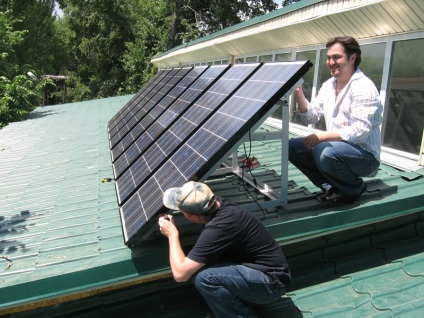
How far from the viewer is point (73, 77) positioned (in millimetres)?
38406

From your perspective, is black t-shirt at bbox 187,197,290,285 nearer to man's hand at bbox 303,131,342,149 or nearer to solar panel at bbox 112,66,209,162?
man's hand at bbox 303,131,342,149

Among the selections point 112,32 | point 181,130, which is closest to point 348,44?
point 181,130

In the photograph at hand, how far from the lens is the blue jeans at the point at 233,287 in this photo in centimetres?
284

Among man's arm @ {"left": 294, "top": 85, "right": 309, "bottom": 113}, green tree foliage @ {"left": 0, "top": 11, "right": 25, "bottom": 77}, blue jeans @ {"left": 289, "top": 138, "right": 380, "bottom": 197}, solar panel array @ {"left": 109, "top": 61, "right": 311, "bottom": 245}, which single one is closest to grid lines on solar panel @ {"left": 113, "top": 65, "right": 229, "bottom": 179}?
solar panel array @ {"left": 109, "top": 61, "right": 311, "bottom": 245}

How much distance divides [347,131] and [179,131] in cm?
168

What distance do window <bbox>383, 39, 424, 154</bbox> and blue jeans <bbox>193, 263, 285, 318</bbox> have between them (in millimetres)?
3192

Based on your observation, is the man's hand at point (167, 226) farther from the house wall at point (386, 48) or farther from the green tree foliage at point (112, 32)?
the green tree foliage at point (112, 32)

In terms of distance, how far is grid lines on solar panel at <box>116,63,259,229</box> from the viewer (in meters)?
4.02

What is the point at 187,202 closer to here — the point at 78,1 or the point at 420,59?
the point at 420,59

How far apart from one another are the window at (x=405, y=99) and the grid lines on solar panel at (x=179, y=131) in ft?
7.22

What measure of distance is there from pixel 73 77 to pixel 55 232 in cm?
3695

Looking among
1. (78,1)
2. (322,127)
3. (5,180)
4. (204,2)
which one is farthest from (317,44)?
(78,1)

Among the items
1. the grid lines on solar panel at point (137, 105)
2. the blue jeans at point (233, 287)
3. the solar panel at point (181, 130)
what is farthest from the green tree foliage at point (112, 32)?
the blue jeans at point (233, 287)

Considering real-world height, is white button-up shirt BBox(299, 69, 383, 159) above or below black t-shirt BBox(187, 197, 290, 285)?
above
